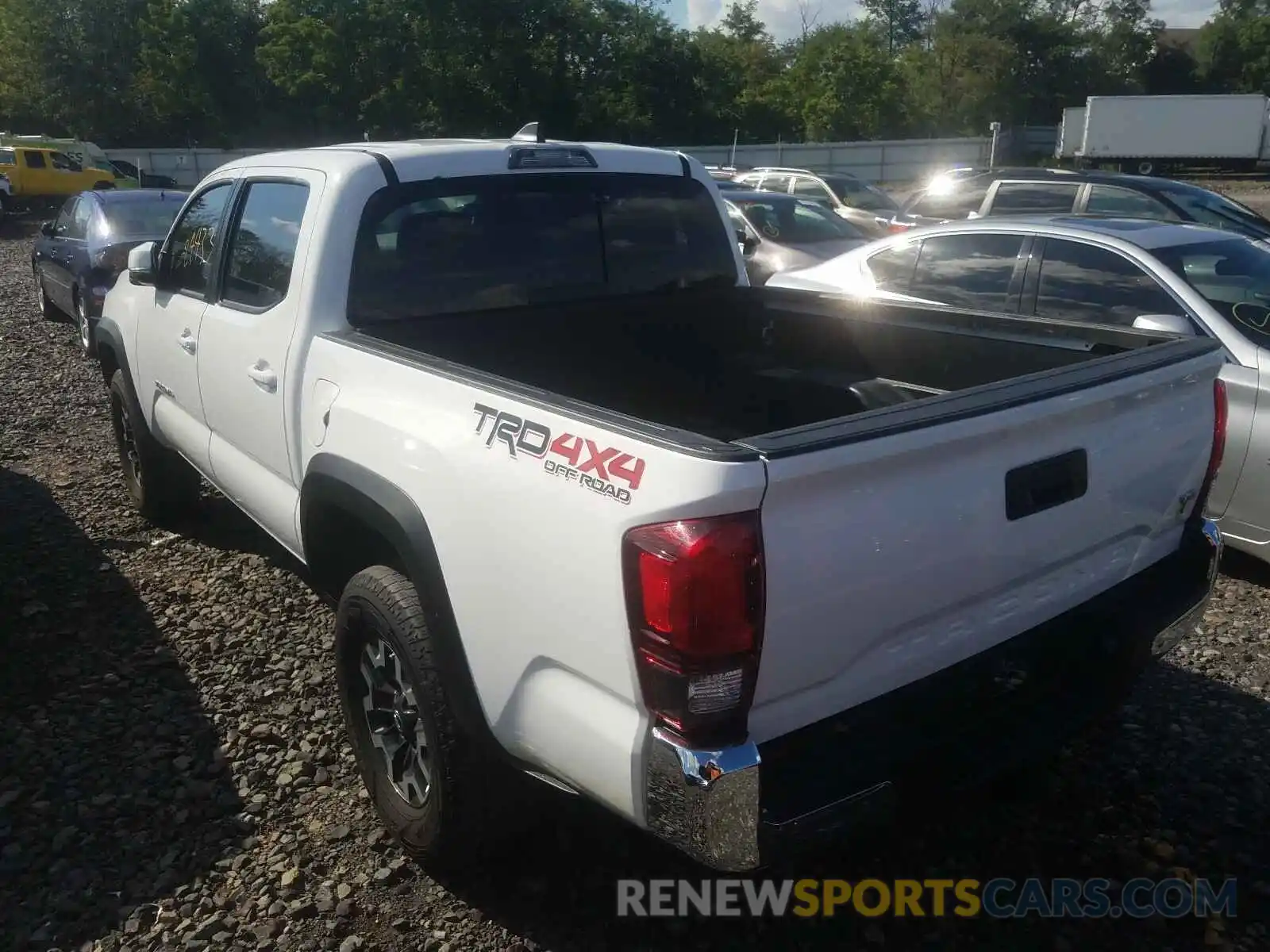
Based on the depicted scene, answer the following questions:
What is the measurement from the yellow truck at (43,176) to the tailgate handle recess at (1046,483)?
1198 inches

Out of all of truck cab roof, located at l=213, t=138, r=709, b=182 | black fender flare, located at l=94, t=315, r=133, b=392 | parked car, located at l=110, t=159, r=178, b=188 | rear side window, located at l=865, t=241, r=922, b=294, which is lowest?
parked car, located at l=110, t=159, r=178, b=188

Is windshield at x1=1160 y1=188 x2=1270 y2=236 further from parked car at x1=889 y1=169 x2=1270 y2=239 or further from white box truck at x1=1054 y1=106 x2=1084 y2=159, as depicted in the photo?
white box truck at x1=1054 y1=106 x2=1084 y2=159

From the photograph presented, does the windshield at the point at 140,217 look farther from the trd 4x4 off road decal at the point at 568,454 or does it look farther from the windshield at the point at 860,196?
the windshield at the point at 860,196

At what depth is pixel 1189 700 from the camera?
12.8ft

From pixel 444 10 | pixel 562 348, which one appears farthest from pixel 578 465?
pixel 444 10

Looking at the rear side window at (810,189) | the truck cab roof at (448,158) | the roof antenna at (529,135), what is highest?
the roof antenna at (529,135)

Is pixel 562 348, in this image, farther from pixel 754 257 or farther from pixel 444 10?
pixel 444 10

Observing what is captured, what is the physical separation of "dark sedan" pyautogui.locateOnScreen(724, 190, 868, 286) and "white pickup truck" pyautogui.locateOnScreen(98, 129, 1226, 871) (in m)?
8.61

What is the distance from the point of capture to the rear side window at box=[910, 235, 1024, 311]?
601 cm

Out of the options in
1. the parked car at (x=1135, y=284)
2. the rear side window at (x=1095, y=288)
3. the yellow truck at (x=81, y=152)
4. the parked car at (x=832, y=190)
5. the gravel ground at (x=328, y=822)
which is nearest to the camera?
the gravel ground at (x=328, y=822)

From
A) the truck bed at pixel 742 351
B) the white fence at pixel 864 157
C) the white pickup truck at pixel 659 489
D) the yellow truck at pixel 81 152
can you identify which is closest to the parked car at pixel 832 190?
the truck bed at pixel 742 351

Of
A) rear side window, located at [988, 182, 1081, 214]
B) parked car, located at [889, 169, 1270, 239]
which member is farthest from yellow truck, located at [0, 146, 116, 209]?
rear side window, located at [988, 182, 1081, 214]

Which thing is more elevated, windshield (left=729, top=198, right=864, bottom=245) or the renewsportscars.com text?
windshield (left=729, top=198, right=864, bottom=245)

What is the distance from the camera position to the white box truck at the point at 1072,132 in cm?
4206
